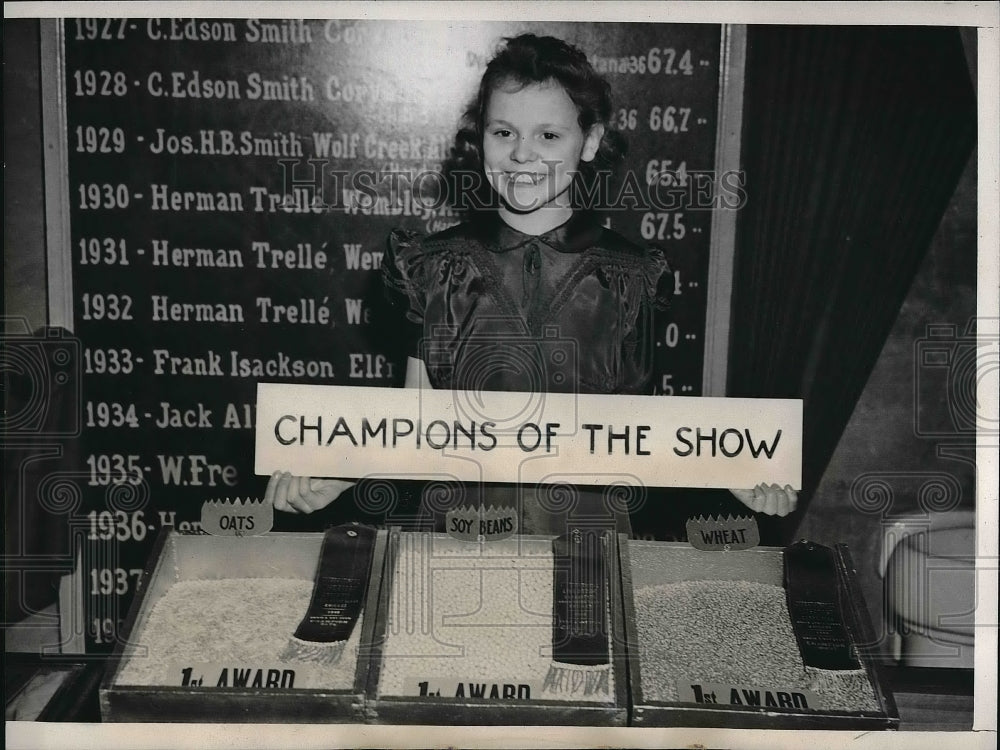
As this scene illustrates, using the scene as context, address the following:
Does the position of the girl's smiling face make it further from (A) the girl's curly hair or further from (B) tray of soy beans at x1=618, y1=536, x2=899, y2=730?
(B) tray of soy beans at x1=618, y1=536, x2=899, y2=730

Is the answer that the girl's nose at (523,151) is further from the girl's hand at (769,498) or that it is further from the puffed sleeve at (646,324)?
the girl's hand at (769,498)

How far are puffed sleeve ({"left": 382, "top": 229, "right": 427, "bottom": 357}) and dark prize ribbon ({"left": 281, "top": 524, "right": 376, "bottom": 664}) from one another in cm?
30

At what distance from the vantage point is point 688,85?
1.28 metres

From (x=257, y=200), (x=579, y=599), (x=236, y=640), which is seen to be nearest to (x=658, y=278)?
(x=579, y=599)

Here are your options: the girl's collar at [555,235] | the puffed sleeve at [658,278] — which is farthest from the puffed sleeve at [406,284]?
the puffed sleeve at [658,278]

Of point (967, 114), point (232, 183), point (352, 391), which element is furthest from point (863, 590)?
point (232, 183)

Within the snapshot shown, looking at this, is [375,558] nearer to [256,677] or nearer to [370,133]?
[256,677]

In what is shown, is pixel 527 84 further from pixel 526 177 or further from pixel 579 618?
pixel 579 618

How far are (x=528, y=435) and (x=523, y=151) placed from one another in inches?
16.4

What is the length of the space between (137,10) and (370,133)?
37 cm

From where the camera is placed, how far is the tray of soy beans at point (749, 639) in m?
1.20

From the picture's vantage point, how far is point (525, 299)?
132 cm

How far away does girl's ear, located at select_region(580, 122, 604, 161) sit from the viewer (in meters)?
1.28

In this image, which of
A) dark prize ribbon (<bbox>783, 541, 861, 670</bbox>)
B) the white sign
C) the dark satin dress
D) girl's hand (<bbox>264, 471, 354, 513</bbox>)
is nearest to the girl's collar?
the dark satin dress
